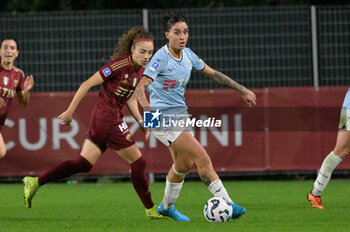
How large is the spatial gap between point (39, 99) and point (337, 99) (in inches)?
182

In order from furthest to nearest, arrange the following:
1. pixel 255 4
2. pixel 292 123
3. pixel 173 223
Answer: pixel 255 4, pixel 292 123, pixel 173 223

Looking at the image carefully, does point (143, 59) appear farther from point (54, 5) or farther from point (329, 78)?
point (54, 5)

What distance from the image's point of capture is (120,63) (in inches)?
374

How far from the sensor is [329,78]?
1559 cm

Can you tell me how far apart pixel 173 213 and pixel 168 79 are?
52.0 inches

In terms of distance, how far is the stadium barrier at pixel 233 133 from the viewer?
15156 mm

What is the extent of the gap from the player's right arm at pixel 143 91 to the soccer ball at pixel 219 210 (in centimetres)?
107

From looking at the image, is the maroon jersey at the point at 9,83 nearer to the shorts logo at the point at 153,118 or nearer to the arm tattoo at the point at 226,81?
the shorts logo at the point at 153,118

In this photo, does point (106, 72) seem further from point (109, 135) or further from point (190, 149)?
point (190, 149)

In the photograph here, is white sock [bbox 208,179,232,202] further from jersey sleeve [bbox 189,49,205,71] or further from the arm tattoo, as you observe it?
jersey sleeve [bbox 189,49,205,71]

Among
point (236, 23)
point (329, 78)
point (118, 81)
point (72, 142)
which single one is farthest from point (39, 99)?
point (118, 81)

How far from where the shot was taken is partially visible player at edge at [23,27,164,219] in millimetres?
9523

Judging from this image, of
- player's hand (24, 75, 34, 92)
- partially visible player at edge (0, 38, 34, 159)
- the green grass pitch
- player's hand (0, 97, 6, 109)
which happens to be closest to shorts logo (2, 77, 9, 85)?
partially visible player at edge (0, 38, 34, 159)

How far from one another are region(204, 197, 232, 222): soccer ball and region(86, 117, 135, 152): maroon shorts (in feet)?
3.76
